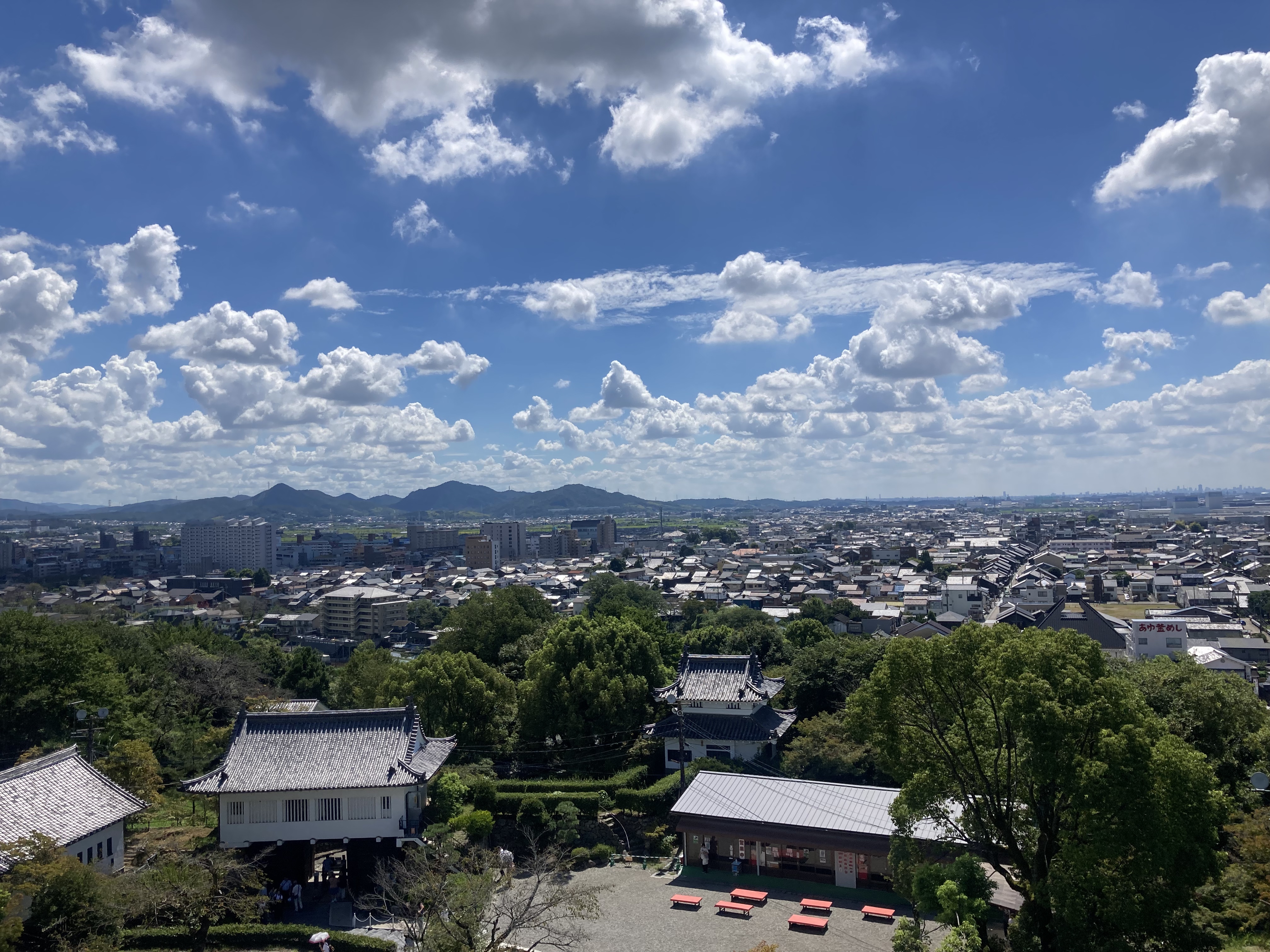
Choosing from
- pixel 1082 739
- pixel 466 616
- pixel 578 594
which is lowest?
pixel 578 594

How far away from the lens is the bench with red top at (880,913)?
16.5 m

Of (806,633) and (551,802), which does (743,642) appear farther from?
(551,802)

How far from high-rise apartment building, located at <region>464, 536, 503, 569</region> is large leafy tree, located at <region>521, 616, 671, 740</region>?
10421 cm

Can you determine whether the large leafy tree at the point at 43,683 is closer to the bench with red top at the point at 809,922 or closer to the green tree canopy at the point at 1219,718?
the bench with red top at the point at 809,922

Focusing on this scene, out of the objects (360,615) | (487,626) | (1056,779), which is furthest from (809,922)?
(360,615)

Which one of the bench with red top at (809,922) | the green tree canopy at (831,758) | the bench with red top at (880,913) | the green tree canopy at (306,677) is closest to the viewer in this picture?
the bench with red top at (809,922)

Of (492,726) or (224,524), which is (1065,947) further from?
(224,524)

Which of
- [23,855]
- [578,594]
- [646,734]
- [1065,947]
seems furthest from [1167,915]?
[578,594]

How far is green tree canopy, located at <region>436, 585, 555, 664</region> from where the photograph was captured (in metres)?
38.1

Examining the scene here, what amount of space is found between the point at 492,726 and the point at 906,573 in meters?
79.6

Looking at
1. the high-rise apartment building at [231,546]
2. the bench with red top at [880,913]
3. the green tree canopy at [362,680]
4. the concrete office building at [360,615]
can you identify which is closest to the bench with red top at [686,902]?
the bench with red top at [880,913]

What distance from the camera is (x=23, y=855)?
47.8 ft

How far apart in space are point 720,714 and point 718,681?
3.44 ft

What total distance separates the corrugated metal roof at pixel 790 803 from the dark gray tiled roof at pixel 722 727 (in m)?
4.19
